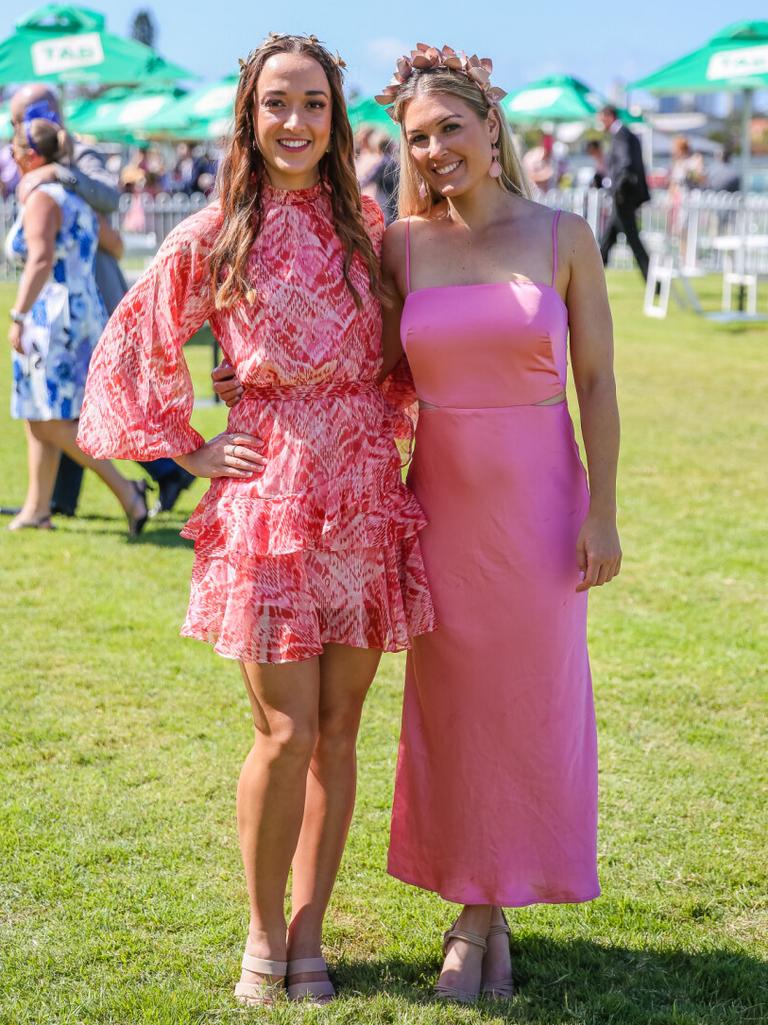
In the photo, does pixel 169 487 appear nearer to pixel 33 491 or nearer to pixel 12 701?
pixel 33 491

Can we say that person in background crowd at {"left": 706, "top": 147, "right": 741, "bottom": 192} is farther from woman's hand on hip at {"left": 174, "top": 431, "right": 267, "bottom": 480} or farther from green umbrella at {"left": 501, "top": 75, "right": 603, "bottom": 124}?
woman's hand on hip at {"left": 174, "top": 431, "right": 267, "bottom": 480}

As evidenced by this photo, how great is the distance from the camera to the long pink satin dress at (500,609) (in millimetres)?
2947

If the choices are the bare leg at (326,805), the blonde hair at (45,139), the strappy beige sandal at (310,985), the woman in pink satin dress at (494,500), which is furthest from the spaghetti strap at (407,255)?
the blonde hair at (45,139)

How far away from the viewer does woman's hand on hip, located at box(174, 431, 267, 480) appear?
9.65 feet

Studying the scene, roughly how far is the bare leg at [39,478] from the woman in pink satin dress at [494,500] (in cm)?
446

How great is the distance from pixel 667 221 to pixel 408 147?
20007 millimetres

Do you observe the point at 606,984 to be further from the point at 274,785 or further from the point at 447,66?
the point at 447,66

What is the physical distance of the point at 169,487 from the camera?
758cm

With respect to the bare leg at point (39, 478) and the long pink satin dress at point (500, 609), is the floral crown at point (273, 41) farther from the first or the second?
the bare leg at point (39, 478)

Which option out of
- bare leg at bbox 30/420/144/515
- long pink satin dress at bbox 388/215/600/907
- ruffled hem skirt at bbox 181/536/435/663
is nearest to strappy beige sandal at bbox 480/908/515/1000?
long pink satin dress at bbox 388/215/600/907

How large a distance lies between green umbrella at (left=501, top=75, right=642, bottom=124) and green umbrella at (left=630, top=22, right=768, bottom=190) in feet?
19.6

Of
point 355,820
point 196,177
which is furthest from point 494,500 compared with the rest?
point 196,177

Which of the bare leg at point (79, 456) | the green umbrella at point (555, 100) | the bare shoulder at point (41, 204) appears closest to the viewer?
the bare shoulder at point (41, 204)

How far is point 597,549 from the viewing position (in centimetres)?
300
